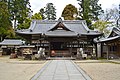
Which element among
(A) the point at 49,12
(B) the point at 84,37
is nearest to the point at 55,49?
(B) the point at 84,37

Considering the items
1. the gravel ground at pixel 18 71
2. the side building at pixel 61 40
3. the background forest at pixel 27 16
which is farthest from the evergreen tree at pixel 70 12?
the gravel ground at pixel 18 71

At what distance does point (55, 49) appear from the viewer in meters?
34.2

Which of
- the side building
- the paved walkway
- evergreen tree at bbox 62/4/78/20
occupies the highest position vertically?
evergreen tree at bbox 62/4/78/20

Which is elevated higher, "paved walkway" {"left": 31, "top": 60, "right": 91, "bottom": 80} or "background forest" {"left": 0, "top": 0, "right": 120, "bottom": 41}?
"background forest" {"left": 0, "top": 0, "right": 120, "bottom": 41}

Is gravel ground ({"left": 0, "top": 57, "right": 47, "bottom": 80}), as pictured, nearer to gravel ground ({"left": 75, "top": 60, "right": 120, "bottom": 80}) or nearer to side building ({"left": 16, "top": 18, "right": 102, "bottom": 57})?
gravel ground ({"left": 75, "top": 60, "right": 120, "bottom": 80})

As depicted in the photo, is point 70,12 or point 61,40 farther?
point 70,12

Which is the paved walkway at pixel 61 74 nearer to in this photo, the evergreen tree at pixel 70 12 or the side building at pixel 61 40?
the side building at pixel 61 40

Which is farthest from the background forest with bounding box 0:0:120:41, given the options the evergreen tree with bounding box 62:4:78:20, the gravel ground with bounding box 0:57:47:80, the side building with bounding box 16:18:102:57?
the gravel ground with bounding box 0:57:47:80

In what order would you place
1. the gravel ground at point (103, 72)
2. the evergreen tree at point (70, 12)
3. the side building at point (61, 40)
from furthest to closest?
1. the evergreen tree at point (70, 12)
2. the side building at point (61, 40)
3. the gravel ground at point (103, 72)

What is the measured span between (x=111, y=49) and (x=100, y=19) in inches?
864

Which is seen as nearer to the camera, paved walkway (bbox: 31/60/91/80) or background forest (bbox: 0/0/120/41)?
paved walkway (bbox: 31/60/91/80)

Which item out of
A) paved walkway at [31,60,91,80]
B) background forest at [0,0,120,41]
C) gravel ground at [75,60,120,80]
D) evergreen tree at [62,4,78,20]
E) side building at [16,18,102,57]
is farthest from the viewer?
evergreen tree at [62,4,78,20]

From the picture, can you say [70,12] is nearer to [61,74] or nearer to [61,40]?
[61,40]

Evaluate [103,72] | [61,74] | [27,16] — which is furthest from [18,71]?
[27,16]
